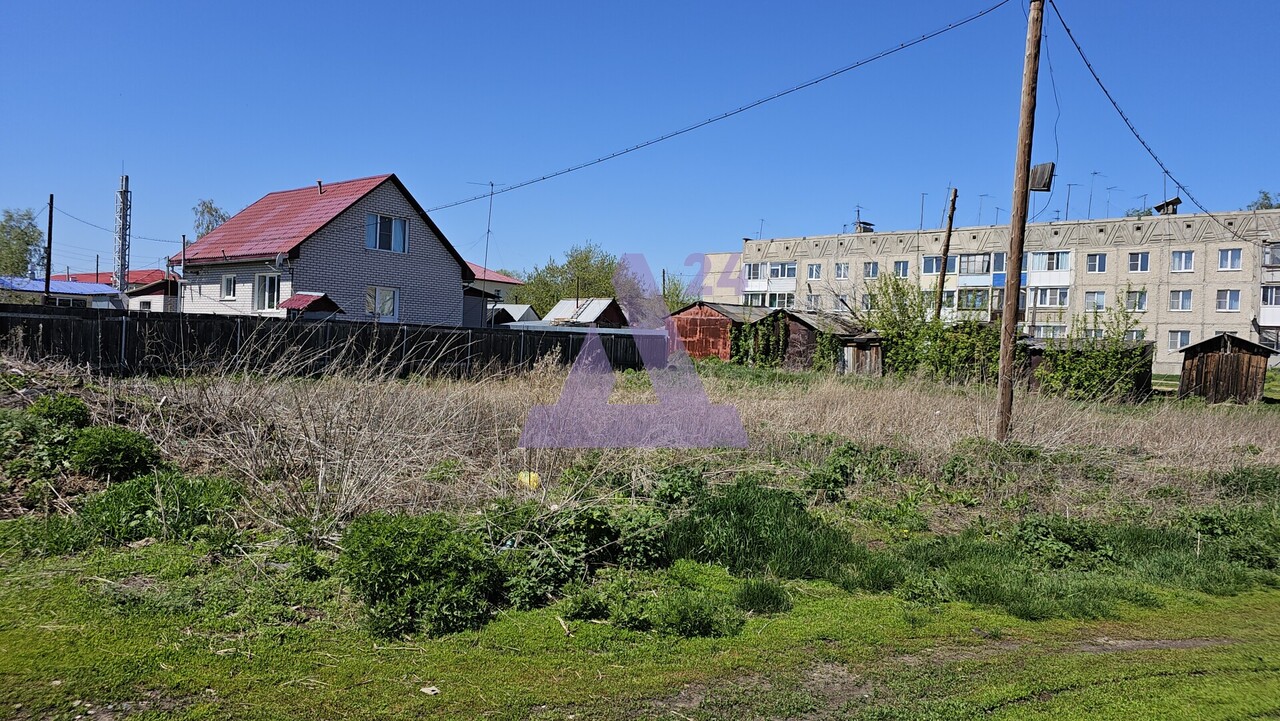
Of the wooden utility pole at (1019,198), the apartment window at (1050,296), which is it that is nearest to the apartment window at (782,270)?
the apartment window at (1050,296)

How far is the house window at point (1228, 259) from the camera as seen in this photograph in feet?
176

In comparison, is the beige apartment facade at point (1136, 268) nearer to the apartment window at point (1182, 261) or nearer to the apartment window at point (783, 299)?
the apartment window at point (1182, 261)

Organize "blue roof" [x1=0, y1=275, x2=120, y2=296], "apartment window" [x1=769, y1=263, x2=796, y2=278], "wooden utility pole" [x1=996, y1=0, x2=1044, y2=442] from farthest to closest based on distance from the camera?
"apartment window" [x1=769, y1=263, x2=796, y2=278]
"blue roof" [x1=0, y1=275, x2=120, y2=296]
"wooden utility pole" [x1=996, y1=0, x2=1044, y2=442]

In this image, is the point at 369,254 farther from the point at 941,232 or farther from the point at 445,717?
the point at 941,232

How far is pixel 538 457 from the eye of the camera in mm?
8180

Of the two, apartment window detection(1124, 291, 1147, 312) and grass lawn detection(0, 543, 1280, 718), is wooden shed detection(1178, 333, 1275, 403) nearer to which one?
apartment window detection(1124, 291, 1147, 312)

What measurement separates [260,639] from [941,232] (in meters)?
67.8

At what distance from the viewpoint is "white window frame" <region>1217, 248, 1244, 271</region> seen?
53.6 m

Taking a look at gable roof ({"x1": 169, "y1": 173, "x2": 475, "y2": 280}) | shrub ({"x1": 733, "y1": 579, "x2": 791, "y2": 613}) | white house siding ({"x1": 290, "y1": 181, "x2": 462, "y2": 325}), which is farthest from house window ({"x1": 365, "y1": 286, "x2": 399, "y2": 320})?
shrub ({"x1": 733, "y1": 579, "x2": 791, "y2": 613})

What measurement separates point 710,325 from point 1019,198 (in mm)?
23619

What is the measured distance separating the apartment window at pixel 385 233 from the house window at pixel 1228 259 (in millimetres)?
52737

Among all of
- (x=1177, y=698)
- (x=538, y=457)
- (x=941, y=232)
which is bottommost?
(x=1177, y=698)

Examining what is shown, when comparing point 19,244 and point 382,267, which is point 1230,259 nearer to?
point 382,267

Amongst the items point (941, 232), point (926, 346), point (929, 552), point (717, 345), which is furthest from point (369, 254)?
point (941, 232)
